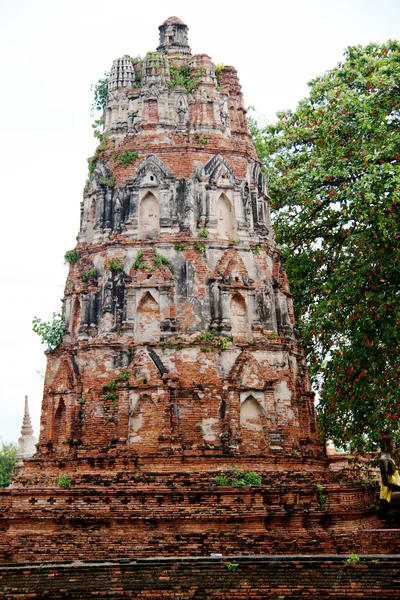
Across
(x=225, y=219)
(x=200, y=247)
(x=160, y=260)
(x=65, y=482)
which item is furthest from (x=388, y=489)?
(x=225, y=219)

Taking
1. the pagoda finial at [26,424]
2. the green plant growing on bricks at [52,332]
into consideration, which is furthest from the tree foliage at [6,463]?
the green plant growing on bricks at [52,332]

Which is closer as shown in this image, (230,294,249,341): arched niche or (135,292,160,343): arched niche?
(135,292,160,343): arched niche

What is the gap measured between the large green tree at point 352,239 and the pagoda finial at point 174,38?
11.9ft

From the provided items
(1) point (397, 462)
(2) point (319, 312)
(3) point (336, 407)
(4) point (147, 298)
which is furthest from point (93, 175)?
(1) point (397, 462)

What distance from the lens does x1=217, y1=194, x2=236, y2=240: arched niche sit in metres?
18.2

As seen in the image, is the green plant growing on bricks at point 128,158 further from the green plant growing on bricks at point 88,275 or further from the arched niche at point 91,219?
the green plant growing on bricks at point 88,275

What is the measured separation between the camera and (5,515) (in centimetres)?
1537

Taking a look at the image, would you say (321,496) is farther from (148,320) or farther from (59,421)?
(59,421)

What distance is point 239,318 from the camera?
1753 cm

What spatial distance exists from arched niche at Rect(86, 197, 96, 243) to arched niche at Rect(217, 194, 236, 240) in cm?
302

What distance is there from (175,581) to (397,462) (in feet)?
20.0

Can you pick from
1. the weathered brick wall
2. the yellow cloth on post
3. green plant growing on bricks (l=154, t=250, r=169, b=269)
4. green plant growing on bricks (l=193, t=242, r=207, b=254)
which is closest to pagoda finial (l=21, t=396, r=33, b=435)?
green plant growing on bricks (l=154, t=250, r=169, b=269)

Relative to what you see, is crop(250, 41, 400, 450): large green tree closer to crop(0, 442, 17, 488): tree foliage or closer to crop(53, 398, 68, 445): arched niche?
crop(53, 398, 68, 445): arched niche

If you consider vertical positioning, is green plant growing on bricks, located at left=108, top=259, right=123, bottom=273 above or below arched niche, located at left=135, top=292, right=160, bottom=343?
above
